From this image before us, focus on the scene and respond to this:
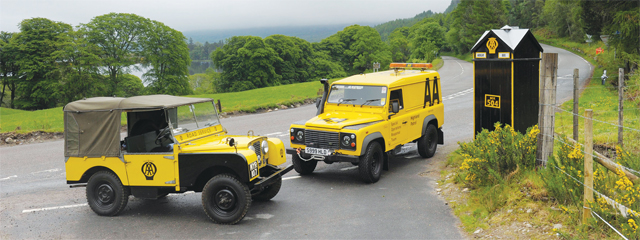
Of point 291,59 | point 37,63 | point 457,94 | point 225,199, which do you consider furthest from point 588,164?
point 291,59

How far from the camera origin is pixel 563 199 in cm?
671

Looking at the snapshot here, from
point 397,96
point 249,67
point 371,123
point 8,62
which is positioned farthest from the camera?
point 249,67

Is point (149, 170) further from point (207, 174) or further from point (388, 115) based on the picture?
point (388, 115)

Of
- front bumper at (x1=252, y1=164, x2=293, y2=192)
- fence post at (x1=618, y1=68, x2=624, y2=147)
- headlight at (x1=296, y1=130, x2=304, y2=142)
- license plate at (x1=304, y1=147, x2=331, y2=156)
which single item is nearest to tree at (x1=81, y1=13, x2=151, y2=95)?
headlight at (x1=296, y1=130, x2=304, y2=142)

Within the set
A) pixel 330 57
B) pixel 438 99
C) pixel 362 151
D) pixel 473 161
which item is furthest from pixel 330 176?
pixel 330 57

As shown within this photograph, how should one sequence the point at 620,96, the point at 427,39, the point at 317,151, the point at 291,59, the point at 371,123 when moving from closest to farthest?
the point at 620,96, the point at 317,151, the point at 371,123, the point at 291,59, the point at 427,39

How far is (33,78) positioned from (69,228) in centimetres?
4721

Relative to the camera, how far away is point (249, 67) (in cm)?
6241

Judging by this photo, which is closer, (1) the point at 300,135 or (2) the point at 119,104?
(2) the point at 119,104

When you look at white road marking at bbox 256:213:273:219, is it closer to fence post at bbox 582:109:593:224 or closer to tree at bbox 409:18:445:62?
fence post at bbox 582:109:593:224

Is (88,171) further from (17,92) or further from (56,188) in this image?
(17,92)

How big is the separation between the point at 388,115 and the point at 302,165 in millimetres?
2324

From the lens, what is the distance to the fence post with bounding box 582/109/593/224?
5559 mm

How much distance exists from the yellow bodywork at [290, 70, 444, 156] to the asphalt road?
3.01ft
